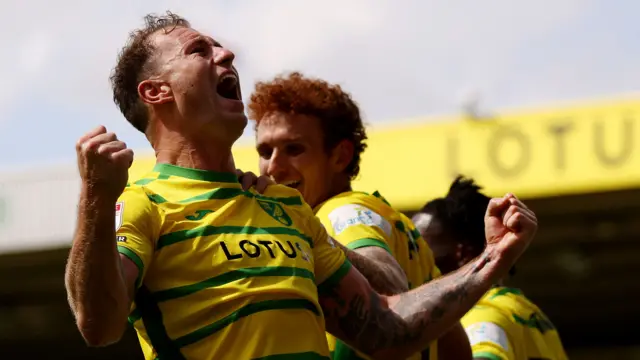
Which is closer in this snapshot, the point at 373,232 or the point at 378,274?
the point at 378,274

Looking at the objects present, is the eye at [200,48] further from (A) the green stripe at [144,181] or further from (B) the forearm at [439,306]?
(B) the forearm at [439,306]

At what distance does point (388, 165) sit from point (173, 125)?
30.5 ft

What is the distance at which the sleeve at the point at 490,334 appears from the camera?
19.7 ft

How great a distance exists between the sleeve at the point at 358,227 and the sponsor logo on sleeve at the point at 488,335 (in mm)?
1214

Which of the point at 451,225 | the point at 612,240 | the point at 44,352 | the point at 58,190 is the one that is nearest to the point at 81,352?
the point at 44,352

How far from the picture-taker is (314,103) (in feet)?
18.0

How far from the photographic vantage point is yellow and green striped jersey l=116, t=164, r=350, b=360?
11.8 feet

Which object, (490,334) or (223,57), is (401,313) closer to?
Answer: (223,57)

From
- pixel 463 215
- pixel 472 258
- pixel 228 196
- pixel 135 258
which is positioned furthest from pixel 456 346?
pixel 135 258

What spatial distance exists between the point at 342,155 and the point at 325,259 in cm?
159

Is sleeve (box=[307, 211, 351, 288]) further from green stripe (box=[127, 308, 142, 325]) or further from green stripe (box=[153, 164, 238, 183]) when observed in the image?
green stripe (box=[127, 308, 142, 325])

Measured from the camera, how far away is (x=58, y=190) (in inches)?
604

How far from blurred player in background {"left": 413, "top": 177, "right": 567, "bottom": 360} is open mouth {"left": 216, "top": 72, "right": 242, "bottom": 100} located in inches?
97.6

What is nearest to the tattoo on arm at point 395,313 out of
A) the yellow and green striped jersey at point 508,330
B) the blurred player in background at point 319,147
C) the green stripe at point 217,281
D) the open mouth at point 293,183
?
the green stripe at point 217,281
